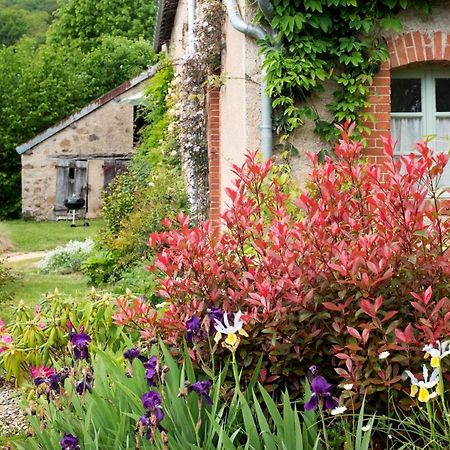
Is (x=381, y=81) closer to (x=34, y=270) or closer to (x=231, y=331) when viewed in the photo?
(x=231, y=331)

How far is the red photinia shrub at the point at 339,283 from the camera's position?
10.1 feet

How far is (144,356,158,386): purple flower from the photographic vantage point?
10.0 feet

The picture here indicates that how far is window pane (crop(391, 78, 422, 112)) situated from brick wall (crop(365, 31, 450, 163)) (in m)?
0.33

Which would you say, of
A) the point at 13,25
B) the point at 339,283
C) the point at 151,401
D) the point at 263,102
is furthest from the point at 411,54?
the point at 13,25

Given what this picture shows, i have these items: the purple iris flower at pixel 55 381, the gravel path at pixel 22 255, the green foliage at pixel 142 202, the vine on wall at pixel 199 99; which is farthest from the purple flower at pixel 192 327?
the gravel path at pixel 22 255

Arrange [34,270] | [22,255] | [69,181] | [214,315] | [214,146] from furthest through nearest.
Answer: [69,181] → [22,255] → [34,270] → [214,146] → [214,315]

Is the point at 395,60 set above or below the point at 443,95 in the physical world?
above

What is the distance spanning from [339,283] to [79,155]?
75.1 ft

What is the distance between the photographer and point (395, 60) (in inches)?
294

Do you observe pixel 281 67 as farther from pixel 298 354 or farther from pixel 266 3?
pixel 298 354

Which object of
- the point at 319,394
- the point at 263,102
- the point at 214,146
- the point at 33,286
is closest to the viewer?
the point at 319,394

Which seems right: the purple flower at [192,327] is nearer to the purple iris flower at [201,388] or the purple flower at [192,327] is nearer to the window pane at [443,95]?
the purple iris flower at [201,388]

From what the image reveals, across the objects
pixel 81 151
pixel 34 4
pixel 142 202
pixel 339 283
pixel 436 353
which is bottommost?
pixel 436 353

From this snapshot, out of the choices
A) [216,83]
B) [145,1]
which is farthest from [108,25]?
[216,83]
